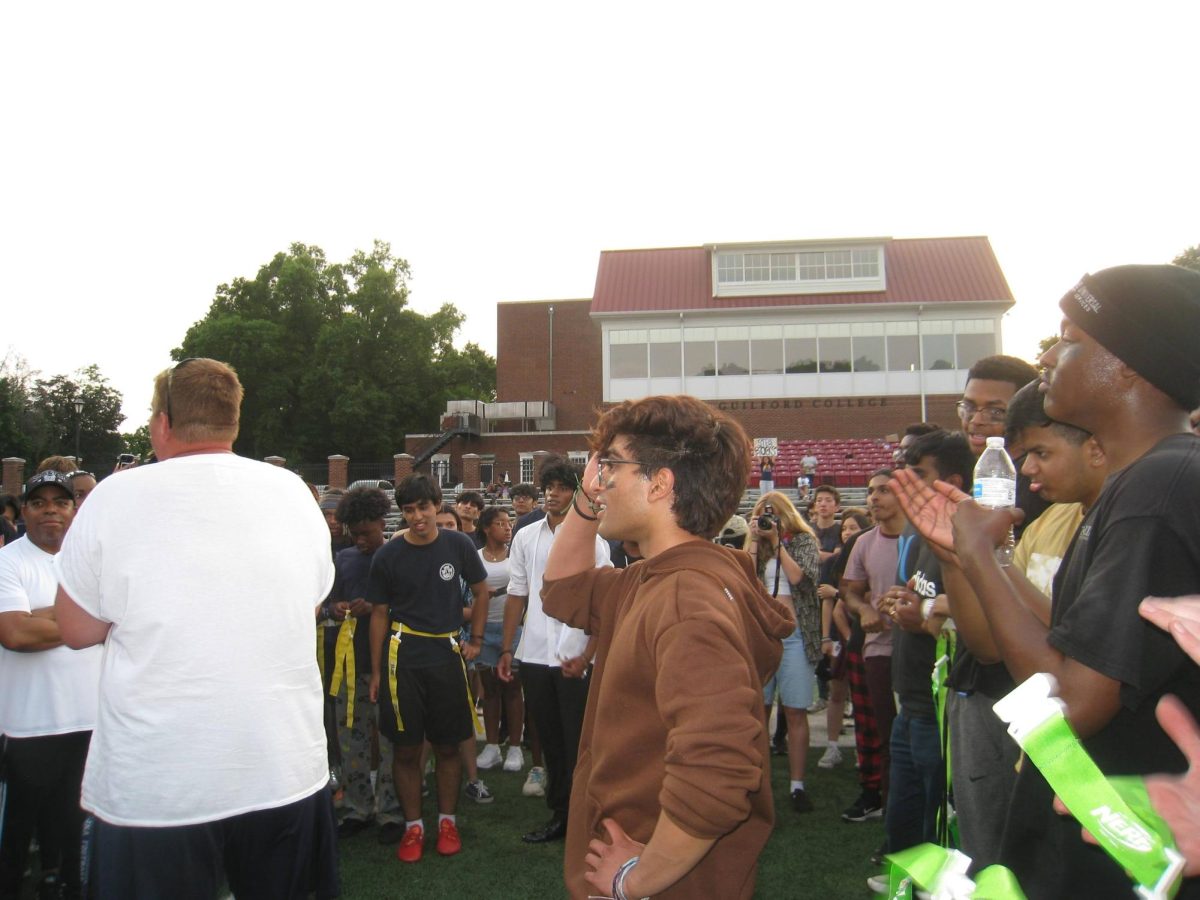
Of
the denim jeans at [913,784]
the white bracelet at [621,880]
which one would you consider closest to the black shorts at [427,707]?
the denim jeans at [913,784]

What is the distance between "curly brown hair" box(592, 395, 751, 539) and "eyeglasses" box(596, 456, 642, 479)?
2 centimetres

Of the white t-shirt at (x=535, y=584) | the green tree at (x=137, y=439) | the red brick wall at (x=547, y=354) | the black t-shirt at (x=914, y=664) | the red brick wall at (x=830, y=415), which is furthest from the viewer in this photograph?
the green tree at (x=137, y=439)

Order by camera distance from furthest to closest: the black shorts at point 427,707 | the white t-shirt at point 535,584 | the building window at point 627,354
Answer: the building window at point 627,354 < the white t-shirt at point 535,584 < the black shorts at point 427,707

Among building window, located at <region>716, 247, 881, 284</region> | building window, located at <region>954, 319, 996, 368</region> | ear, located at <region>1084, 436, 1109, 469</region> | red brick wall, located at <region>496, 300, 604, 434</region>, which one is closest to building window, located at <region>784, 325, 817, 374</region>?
building window, located at <region>716, 247, 881, 284</region>

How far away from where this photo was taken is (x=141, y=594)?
8.07 ft

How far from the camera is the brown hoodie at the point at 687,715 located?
1.76 m

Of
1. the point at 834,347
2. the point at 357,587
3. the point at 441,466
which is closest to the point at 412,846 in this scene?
the point at 357,587

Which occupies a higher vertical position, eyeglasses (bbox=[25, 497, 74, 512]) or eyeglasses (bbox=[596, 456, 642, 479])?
eyeglasses (bbox=[596, 456, 642, 479])

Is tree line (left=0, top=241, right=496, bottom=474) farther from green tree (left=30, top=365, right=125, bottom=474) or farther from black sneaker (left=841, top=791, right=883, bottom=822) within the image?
black sneaker (left=841, top=791, right=883, bottom=822)

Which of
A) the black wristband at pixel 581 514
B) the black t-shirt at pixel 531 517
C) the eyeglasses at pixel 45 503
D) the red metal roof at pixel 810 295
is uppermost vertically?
the red metal roof at pixel 810 295

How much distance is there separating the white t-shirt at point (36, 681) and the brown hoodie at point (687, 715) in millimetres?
2966

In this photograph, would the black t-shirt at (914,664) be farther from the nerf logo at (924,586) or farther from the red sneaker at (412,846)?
the red sneaker at (412,846)

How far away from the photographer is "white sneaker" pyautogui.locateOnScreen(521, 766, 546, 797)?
253 inches

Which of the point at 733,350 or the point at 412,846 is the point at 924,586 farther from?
the point at 733,350
